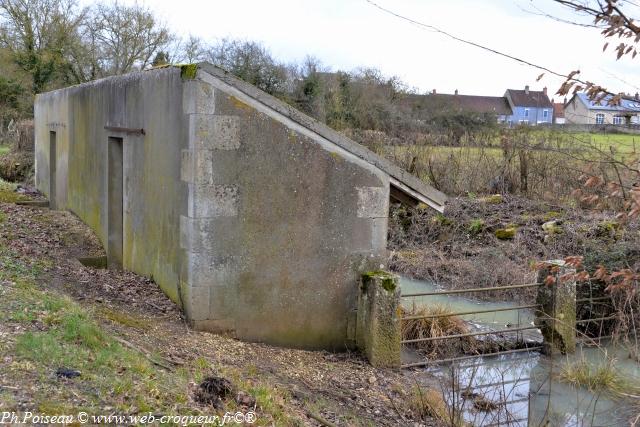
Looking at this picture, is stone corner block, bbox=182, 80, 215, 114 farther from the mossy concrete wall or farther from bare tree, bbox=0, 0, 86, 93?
bare tree, bbox=0, 0, 86, 93

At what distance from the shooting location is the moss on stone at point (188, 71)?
7.03 metres

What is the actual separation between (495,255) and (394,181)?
23.7 feet

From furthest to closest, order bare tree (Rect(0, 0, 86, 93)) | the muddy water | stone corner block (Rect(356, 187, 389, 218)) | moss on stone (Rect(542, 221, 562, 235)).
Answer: bare tree (Rect(0, 0, 86, 93)) → moss on stone (Rect(542, 221, 562, 235)) → stone corner block (Rect(356, 187, 389, 218)) → the muddy water

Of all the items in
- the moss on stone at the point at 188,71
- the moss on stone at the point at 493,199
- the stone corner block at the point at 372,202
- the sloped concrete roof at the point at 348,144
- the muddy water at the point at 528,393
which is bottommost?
the muddy water at the point at 528,393

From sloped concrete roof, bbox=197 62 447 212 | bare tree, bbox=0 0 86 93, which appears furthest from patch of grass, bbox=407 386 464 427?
bare tree, bbox=0 0 86 93

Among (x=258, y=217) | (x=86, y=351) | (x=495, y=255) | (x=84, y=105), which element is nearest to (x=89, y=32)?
(x=84, y=105)

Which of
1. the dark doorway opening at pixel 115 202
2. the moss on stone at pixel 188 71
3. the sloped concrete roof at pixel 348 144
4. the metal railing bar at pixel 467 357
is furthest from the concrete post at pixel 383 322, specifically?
the dark doorway opening at pixel 115 202

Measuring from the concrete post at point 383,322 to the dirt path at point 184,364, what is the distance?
169 mm

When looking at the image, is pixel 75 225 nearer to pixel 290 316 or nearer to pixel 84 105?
pixel 84 105

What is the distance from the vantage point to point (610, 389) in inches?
285

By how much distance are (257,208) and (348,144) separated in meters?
1.32

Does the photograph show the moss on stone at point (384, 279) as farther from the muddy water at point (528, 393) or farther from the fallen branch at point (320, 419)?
the fallen branch at point (320, 419)

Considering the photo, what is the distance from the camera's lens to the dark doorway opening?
1020 cm

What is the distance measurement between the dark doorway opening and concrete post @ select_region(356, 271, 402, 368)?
457 centimetres
